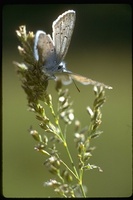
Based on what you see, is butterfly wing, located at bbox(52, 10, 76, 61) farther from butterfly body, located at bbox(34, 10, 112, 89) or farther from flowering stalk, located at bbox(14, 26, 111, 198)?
flowering stalk, located at bbox(14, 26, 111, 198)

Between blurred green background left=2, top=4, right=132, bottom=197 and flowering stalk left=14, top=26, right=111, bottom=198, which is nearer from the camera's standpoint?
flowering stalk left=14, top=26, right=111, bottom=198

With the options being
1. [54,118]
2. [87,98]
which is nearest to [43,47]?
[54,118]

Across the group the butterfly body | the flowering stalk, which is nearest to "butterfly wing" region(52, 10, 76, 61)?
the butterfly body

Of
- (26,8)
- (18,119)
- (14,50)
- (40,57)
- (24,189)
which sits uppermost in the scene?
(26,8)

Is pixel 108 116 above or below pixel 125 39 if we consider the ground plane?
below

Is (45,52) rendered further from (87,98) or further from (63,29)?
(87,98)

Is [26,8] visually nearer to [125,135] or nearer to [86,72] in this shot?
[86,72]

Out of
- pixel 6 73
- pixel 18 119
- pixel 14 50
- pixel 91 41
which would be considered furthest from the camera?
pixel 91 41

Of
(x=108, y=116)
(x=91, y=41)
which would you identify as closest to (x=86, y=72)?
(x=91, y=41)

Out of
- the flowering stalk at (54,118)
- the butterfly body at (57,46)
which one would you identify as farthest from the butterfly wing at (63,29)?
the flowering stalk at (54,118)
